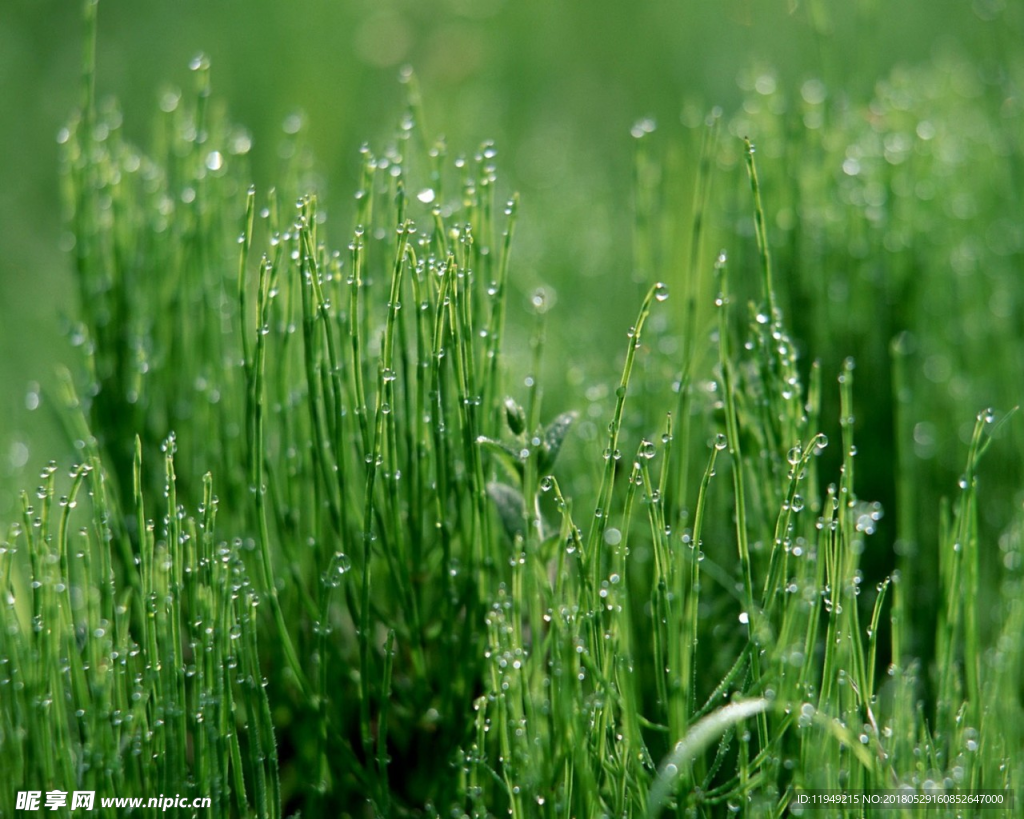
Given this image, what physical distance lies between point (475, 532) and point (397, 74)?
2.63 metres

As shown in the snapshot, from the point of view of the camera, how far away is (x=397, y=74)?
10.7ft

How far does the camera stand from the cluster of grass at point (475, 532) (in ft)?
2.58

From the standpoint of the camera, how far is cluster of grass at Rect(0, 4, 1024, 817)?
0.79 metres

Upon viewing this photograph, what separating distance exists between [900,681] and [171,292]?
894 millimetres

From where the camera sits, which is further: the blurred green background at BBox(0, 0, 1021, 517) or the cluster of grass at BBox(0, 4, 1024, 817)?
the blurred green background at BBox(0, 0, 1021, 517)

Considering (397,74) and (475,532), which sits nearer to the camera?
(475,532)

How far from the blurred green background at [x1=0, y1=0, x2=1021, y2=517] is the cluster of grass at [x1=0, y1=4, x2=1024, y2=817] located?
3.13ft

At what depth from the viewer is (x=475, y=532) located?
3.07 feet

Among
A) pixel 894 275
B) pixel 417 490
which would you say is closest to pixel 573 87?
pixel 894 275

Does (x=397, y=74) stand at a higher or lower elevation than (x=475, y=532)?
higher

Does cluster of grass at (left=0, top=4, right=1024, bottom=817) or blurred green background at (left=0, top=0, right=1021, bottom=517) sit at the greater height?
blurred green background at (left=0, top=0, right=1021, bottom=517)

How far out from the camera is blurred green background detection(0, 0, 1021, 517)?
252 centimetres

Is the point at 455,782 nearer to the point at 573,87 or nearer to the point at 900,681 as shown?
the point at 900,681

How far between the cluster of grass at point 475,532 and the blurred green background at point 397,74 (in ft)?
3.13
